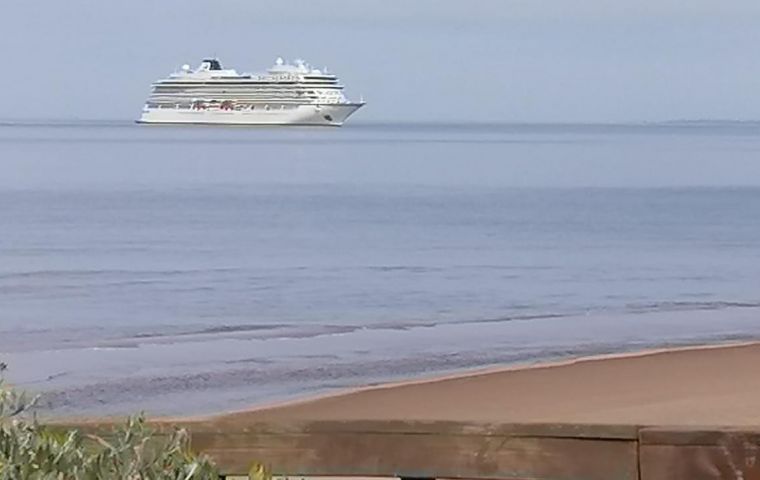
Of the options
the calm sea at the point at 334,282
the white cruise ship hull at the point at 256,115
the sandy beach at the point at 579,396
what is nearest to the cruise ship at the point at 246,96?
the white cruise ship hull at the point at 256,115

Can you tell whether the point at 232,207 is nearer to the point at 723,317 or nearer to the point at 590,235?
the point at 590,235

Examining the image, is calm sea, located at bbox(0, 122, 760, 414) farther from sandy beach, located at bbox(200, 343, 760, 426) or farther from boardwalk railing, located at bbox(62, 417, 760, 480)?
boardwalk railing, located at bbox(62, 417, 760, 480)

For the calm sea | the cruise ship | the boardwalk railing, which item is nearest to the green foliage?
the boardwalk railing

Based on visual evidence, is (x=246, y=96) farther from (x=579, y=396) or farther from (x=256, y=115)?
(x=579, y=396)

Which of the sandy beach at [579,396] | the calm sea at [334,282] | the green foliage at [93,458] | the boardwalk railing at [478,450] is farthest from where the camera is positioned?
the calm sea at [334,282]

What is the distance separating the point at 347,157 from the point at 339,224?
46.2 meters

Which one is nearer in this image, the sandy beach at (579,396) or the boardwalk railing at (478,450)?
the boardwalk railing at (478,450)

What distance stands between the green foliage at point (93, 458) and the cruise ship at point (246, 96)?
91.2 m

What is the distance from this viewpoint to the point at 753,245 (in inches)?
1016

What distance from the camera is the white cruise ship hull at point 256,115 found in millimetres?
97375

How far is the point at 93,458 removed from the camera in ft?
5.49

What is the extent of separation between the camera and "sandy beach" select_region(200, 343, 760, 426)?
9508mm

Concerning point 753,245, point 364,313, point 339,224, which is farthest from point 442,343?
point 339,224

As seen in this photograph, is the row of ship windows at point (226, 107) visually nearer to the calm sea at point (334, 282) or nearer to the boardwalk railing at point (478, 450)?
the calm sea at point (334, 282)
